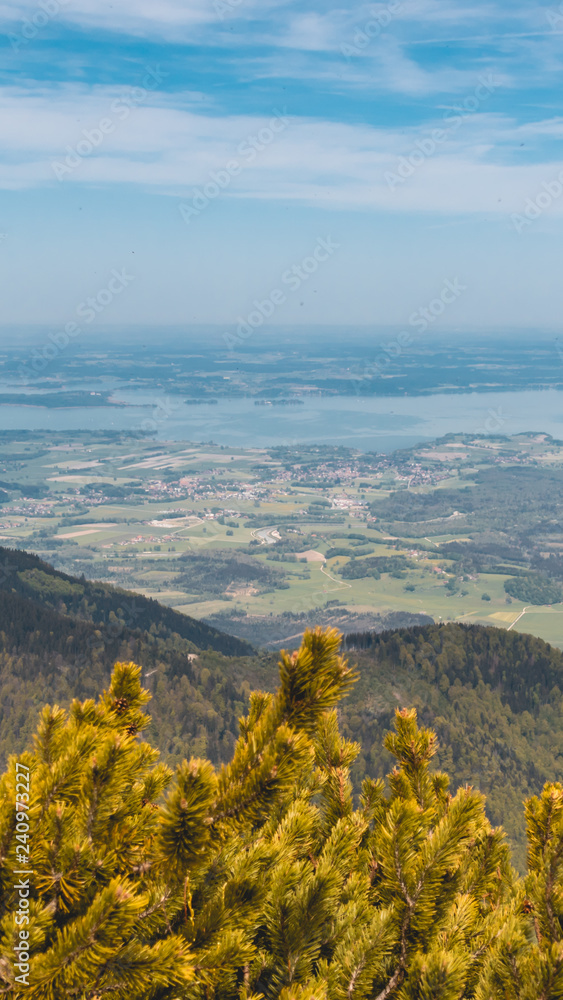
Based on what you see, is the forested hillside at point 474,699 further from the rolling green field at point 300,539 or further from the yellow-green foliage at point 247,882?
the yellow-green foliage at point 247,882

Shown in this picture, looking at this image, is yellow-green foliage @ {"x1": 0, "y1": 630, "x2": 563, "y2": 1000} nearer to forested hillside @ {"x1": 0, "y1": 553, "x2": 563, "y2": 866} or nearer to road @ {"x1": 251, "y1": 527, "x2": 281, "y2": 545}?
forested hillside @ {"x1": 0, "y1": 553, "x2": 563, "y2": 866}

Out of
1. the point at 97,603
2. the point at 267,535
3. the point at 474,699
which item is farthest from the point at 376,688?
the point at 267,535

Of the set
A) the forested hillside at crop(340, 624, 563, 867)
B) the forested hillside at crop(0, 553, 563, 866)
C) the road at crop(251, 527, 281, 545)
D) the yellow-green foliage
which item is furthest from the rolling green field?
the yellow-green foliage

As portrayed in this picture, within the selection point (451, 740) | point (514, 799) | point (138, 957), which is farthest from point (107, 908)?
point (451, 740)

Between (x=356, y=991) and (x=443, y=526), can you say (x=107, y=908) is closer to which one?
(x=356, y=991)

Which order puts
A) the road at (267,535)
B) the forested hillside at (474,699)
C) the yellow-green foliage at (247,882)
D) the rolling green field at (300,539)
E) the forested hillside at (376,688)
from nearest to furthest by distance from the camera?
the yellow-green foliage at (247,882), the forested hillside at (376,688), the forested hillside at (474,699), the rolling green field at (300,539), the road at (267,535)

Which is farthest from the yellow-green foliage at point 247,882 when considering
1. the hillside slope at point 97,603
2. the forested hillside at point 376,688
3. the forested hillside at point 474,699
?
the hillside slope at point 97,603
